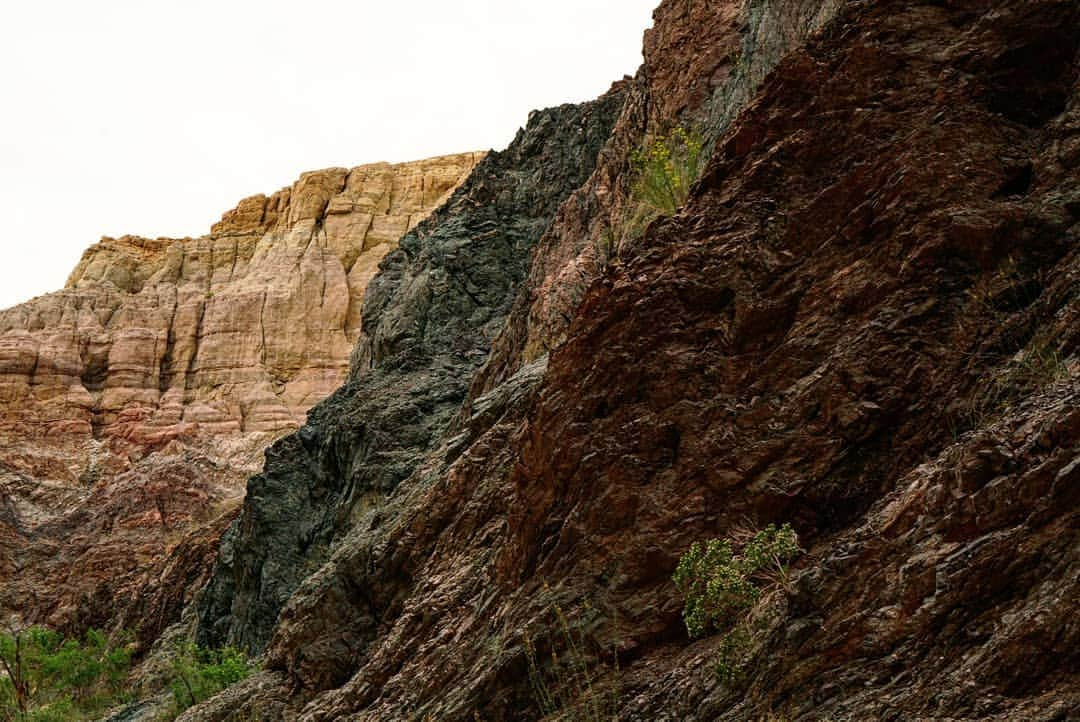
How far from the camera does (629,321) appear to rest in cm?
1036

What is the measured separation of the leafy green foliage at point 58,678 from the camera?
3169 centimetres

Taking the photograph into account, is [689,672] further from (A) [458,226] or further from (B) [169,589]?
(B) [169,589]

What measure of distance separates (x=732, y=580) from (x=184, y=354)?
236 feet

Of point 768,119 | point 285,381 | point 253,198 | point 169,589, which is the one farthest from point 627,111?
point 253,198

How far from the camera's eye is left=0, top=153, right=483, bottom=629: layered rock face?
177 feet

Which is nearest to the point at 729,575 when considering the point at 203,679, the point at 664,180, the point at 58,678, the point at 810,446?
the point at 810,446

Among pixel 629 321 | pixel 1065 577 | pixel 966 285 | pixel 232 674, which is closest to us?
pixel 1065 577

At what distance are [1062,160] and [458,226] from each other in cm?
2441

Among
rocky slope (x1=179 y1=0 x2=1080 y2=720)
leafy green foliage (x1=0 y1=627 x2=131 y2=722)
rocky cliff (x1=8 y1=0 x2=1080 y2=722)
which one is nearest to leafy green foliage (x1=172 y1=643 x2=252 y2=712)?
rocky cliff (x1=8 y1=0 x2=1080 y2=722)

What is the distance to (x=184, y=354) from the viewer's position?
7538cm

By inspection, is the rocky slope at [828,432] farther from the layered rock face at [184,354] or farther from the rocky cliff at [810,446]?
the layered rock face at [184,354]

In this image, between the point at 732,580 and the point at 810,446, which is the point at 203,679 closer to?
the point at 810,446

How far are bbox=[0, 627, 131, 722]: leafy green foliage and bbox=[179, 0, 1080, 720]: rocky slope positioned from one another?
2081 centimetres

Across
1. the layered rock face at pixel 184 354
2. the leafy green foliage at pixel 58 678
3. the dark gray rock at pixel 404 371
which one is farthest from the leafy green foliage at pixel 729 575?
the layered rock face at pixel 184 354
